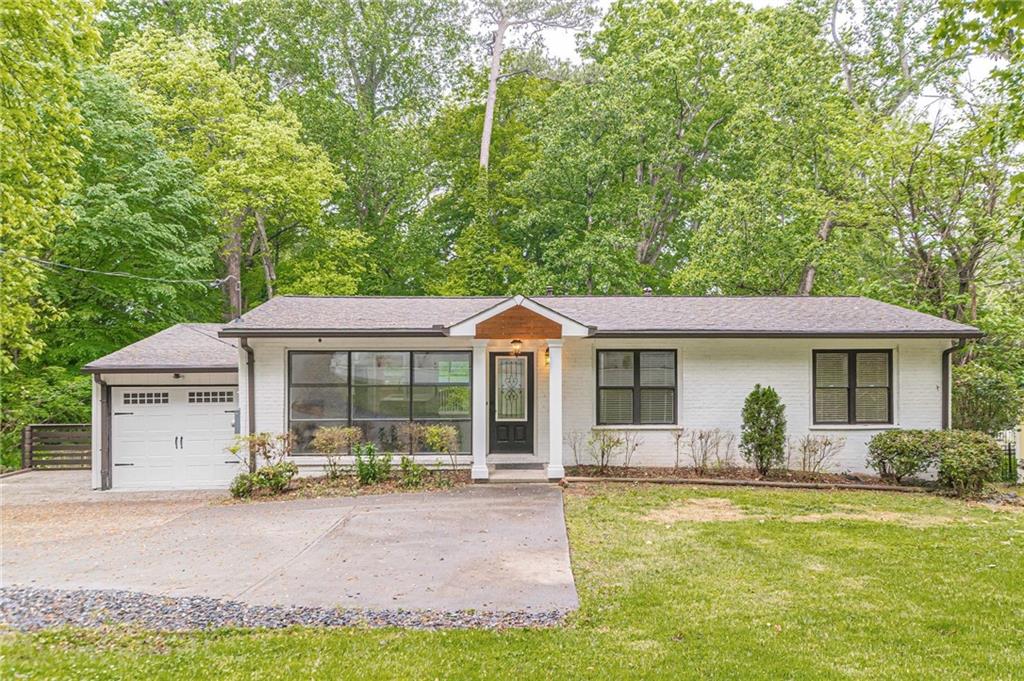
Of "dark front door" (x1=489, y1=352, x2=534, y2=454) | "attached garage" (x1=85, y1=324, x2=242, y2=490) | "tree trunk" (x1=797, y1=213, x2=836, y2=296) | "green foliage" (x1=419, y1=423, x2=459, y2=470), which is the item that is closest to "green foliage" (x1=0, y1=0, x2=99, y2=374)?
"attached garage" (x1=85, y1=324, x2=242, y2=490)

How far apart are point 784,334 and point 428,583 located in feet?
26.8

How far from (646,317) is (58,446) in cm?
1423

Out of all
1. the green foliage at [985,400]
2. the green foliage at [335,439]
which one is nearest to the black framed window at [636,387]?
the green foliage at [335,439]

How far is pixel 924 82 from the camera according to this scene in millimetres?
16953

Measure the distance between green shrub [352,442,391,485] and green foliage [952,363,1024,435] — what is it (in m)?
11.3

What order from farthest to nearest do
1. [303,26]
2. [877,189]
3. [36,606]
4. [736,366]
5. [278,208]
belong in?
1. [303,26]
2. [278,208]
3. [877,189]
4. [736,366]
5. [36,606]

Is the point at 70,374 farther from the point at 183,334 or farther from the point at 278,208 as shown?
the point at 278,208

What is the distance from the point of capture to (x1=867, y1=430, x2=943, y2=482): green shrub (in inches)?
370

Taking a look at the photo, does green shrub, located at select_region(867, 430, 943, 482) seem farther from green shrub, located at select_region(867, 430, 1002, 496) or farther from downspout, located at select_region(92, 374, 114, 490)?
downspout, located at select_region(92, 374, 114, 490)

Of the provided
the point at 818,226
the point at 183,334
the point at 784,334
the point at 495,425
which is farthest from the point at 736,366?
the point at 183,334

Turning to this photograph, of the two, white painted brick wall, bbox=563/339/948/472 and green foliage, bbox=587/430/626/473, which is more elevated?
white painted brick wall, bbox=563/339/948/472

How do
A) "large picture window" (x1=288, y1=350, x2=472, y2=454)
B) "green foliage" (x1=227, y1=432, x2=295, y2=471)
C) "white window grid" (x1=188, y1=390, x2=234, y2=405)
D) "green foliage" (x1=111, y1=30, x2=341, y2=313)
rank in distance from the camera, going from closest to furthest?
"green foliage" (x1=227, y1=432, x2=295, y2=471) < "large picture window" (x1=288, y1=350, x2=472, y2=454) < "white window grid" (x1=188, y1=390, x2=234, y2=405) < "green foliage" (x1=111, y1=30, x2=341, y2=313)

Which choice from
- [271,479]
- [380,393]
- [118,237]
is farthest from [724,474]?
[118,237]

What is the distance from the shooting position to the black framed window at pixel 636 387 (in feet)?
36.1
